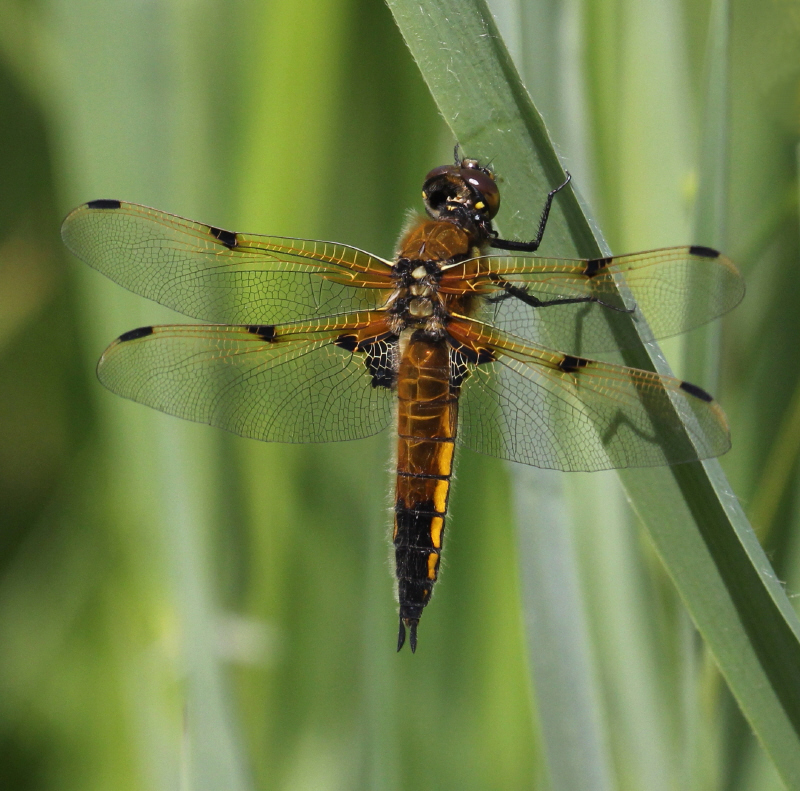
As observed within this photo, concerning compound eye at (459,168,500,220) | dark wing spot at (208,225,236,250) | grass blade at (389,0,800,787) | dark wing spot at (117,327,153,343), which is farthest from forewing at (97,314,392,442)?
grass blade at (389,0,800,787)

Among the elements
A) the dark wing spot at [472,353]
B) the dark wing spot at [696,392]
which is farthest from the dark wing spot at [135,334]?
the dark wing spot at [696,392]

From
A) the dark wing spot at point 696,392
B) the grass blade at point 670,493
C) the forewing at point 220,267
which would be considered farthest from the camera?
the forewing at point 220,267

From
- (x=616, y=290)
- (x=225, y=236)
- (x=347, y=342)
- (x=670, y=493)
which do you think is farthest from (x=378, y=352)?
(x=670, y=493)

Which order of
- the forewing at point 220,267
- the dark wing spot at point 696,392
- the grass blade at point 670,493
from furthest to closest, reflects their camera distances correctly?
the forewing at point 220,267
the dark wing spot at point 696,392
the grass blade at point 670,493

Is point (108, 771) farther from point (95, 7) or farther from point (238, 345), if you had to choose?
point (95, 7)

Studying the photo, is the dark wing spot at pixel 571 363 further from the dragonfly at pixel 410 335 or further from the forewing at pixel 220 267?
the forewing at pixel 220 267

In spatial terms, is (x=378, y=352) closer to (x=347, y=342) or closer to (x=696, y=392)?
(x=347, y=342)

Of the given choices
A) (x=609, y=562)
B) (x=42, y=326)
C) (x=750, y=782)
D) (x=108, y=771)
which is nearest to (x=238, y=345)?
(x=42, y=326)
